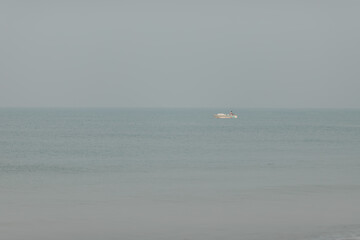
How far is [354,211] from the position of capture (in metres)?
19.5

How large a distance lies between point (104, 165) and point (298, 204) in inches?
638

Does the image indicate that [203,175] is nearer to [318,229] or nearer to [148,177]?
[148,177]

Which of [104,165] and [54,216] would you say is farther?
[104,165]

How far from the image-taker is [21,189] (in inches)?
951

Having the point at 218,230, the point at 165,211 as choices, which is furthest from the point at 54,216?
the point at 218,230

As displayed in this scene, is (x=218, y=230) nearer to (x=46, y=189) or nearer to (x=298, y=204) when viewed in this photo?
(x=298, y=204)

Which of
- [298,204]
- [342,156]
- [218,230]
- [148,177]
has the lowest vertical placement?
[218,230]

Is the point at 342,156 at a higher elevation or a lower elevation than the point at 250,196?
higher

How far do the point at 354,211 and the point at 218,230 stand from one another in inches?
207

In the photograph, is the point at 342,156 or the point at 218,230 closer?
the point at 218,230

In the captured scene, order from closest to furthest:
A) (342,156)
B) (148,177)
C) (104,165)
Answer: (148,177)
(104,165)
(342,156)

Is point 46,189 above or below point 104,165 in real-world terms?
below

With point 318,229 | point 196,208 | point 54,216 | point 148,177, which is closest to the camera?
point 318,229

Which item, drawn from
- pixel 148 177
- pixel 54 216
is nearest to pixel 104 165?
pixel 148 177
